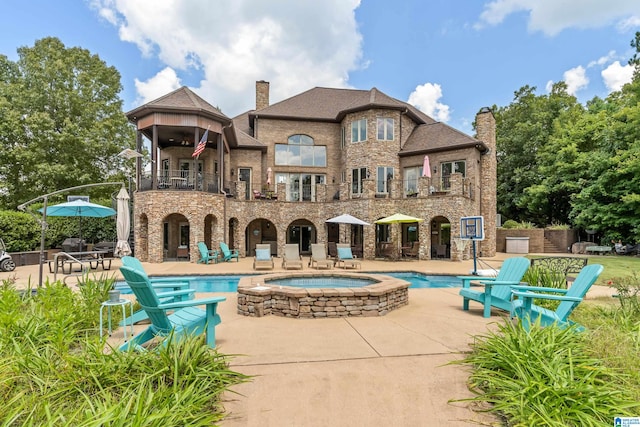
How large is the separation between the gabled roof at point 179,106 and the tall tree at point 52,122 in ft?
27.8

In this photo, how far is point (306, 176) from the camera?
2367cm

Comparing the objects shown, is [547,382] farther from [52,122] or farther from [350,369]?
[52,122]

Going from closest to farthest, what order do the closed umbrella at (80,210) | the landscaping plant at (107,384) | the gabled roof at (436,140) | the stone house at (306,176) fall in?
the landscaping plant at (107,384) < the closed umbrella at (80,210) < the stone house at (306,176) < the gabled roof at (436,140)

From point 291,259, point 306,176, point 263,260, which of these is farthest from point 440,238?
point 263,260

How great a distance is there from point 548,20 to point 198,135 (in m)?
16.3

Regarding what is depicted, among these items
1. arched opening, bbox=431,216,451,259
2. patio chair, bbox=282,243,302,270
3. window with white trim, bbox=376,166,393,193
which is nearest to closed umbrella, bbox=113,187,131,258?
patio chair, bbox=282,243,302,270

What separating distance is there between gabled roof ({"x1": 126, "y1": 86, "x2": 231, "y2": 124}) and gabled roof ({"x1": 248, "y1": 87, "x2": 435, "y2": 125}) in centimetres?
522

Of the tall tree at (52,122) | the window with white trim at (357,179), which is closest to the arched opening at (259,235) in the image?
the window with white trim at (357,179)

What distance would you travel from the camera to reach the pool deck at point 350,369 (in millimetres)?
2967

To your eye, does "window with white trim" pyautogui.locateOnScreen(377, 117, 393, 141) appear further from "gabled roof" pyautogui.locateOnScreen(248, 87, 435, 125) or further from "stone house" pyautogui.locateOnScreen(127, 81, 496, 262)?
"gabled roof" pyautogui.locateOnScreen(248, 87, 435, 125)

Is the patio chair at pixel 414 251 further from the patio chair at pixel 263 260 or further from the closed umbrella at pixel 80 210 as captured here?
the closed umbrella at pixel 80 210

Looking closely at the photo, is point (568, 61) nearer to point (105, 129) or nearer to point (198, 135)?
point (198, 135)

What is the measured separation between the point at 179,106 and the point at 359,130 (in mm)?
10859

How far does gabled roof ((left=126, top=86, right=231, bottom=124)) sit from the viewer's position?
54.6ft
